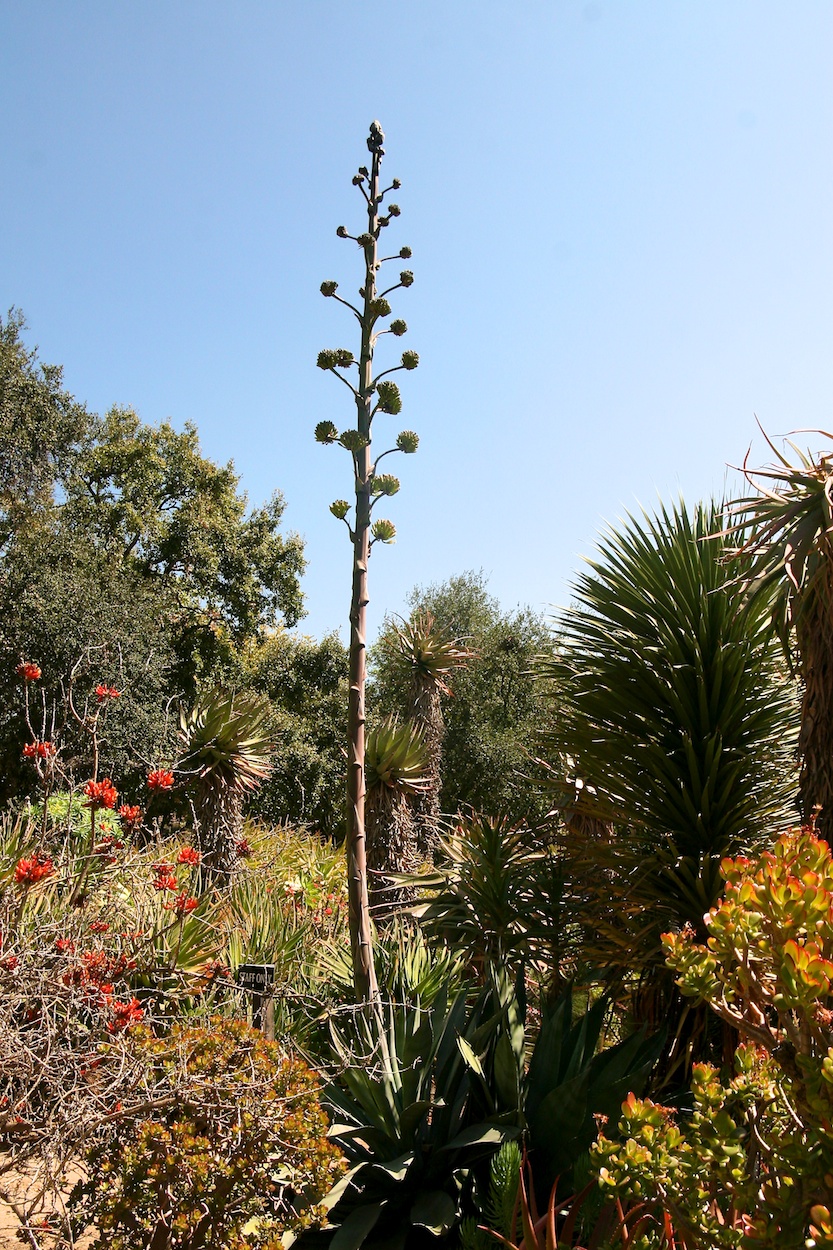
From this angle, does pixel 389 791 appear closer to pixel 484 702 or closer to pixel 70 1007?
pixel 70 1007

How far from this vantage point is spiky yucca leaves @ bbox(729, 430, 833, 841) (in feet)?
12.7

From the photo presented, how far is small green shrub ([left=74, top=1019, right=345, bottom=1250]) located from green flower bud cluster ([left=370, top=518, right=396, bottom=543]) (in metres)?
2.12

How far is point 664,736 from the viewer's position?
495cm

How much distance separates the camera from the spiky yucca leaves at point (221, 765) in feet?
29.0

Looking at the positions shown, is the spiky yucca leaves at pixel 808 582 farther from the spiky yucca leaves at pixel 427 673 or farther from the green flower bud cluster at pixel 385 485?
the spiky yucca leaves at pixel 427 673

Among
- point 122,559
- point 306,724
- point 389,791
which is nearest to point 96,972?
point 389,791

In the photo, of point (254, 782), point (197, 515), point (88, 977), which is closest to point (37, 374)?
point (197, 515)

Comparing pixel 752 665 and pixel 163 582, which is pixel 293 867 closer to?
pixel 752 665

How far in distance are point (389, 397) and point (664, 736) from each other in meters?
2.50

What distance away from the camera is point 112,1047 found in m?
3.08

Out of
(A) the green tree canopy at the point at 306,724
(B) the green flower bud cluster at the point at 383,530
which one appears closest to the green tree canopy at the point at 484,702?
(A) the green tree canopy at the point at 306,724

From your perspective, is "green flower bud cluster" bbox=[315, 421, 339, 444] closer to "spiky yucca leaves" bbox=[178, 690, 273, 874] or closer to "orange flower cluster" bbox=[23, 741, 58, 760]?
"orange flower cluster" bbox=[23, 741, 58, 760]

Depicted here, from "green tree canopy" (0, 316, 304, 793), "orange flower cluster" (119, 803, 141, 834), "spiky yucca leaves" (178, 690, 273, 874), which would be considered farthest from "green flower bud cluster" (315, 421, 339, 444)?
"green tree canopy" (0, 316, 304, 793)

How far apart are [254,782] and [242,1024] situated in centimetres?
603
